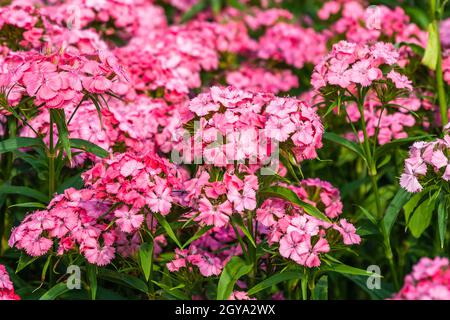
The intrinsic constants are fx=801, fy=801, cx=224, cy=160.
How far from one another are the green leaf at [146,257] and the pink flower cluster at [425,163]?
1.17 m

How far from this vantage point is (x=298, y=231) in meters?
3.47

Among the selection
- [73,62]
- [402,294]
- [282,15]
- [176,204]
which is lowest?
[402,294]

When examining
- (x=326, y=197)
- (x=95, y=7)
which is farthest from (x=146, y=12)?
(x=326, y=197)

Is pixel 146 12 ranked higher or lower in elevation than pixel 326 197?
higher

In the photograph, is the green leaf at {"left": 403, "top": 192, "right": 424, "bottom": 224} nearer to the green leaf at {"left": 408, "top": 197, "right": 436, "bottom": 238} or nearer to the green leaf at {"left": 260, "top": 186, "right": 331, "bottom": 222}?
the green leaf at {"left": 408, "top": 197, "right": 436, "bottom": 238}

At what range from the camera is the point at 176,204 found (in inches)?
140

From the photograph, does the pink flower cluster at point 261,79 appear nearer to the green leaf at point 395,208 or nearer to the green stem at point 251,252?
the green leaf at point 395,208

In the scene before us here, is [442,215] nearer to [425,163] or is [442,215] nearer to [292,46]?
[425,163]

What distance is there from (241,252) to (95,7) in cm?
222

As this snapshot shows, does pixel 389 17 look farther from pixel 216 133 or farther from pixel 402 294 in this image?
pixel 402 294

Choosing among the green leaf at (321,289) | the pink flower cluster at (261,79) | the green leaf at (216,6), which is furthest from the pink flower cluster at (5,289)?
the green leaf at (216,6)

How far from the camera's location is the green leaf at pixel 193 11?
7.14m

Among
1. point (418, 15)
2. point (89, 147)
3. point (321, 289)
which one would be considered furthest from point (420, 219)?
point (418, 15)

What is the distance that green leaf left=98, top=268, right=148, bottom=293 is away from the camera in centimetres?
363
